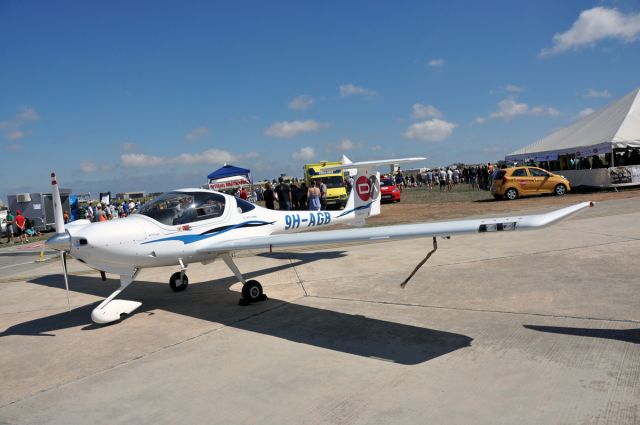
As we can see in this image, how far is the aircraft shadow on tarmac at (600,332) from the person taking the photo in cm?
445

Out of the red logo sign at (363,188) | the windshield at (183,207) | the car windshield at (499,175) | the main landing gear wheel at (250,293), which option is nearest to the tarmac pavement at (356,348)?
the main landing gear wheel at (250,293)

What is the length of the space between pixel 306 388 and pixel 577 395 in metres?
2.18

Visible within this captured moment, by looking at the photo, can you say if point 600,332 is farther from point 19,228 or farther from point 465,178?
point 465,178

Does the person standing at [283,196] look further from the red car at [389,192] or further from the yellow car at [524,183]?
the yellow car at [524,183]

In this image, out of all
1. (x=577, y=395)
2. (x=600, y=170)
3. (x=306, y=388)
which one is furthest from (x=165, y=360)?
(x=600, y=170)

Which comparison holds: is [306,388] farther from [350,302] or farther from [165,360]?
[350,302]

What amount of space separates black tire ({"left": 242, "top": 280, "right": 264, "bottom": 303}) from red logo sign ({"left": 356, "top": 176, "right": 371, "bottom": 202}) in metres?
4.24

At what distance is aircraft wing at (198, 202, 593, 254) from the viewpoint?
443 cm

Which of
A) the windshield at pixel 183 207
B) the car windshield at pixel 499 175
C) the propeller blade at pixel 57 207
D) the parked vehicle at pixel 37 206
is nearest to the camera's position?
the propeller blade at pixel 57 207

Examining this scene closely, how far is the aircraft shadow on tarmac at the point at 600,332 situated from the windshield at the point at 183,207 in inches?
191

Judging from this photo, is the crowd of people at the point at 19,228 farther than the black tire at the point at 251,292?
Yes

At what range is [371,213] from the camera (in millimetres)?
10641

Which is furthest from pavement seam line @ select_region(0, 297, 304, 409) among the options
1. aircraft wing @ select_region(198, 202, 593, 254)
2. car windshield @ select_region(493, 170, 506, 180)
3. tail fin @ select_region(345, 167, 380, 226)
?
car windshield @ select_region(493, 170, 506, 180)

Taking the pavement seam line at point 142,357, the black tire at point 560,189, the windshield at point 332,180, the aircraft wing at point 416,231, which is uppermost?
the windshield at point 332,180
